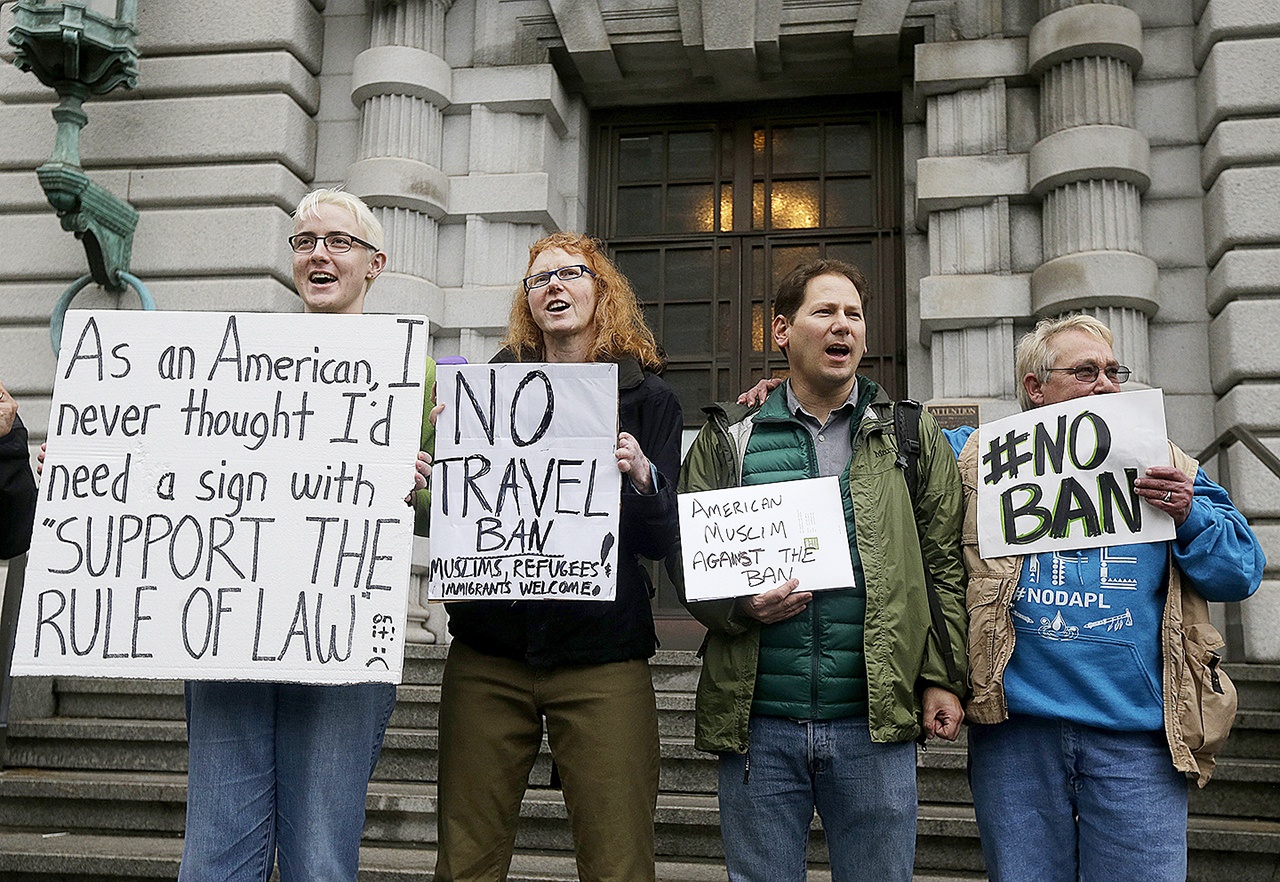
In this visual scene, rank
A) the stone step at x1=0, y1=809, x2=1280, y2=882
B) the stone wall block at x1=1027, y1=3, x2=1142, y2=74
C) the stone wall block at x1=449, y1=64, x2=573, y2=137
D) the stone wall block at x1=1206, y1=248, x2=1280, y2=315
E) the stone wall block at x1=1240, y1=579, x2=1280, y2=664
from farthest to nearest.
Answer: the stone wall block at x1=449, y1=64, x2=573, y2=137 → the stone wall block at x1=1027, y1=3, x2=1142, y2=74 → the stone wall block at x1=1206, y1=248, x2=1280, y2=315 → the stone wall block at x1=1240, y1=579, x2=1280, y2=664 → the stone step at x1=0, y1=809, x2=1280, y2=882

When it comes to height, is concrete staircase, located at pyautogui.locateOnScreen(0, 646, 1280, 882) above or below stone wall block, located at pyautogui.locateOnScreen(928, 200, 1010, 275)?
below

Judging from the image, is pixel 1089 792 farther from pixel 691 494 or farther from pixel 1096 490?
pixel 691 494

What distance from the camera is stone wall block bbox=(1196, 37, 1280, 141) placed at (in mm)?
7512

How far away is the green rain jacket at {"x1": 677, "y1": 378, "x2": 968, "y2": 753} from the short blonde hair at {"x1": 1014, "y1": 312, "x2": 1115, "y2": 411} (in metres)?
0.36

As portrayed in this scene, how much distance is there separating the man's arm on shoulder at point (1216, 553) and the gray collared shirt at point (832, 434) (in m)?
0.91

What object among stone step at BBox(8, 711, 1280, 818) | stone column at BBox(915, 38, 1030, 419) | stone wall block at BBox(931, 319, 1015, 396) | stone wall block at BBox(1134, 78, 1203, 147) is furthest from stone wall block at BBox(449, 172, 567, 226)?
stone wall block at BBox(1134, 78, 1203, 147)

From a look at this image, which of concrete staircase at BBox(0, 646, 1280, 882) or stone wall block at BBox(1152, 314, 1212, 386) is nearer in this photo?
concrete staircase at BBox(0, 646, 1280, 882)

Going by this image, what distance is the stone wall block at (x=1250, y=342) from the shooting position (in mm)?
7195

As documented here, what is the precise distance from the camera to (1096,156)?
24.8ft

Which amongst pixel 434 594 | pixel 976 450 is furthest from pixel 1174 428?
pixel 434 594

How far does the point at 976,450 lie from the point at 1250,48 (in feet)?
18.5

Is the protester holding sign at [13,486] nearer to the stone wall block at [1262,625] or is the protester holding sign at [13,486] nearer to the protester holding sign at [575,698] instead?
the protester holding sign at [575,698]

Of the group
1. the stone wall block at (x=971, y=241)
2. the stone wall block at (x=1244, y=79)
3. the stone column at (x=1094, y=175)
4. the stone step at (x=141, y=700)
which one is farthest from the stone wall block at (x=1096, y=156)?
the stone step at (x=141, y=700)

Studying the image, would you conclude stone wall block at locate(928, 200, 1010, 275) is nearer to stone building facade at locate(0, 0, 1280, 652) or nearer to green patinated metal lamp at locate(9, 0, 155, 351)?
stone building facade at locate(0, 0, 1280, 652)
